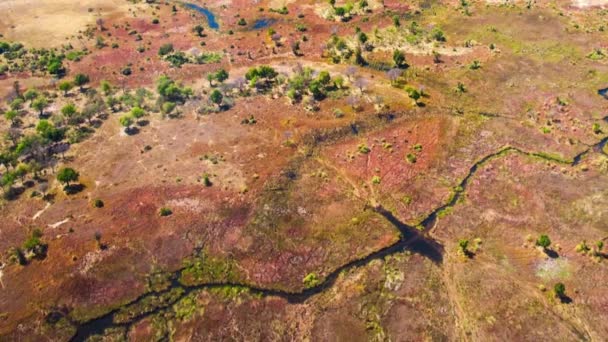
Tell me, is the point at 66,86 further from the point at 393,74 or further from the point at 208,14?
the point at 393,74

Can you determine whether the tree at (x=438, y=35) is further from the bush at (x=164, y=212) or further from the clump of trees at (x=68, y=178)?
the clump of trees at (x=68, y=178)

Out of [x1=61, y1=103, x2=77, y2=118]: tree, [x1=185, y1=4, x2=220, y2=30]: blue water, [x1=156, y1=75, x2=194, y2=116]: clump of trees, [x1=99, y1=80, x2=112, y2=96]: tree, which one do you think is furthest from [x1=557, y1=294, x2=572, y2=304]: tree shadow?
[x1=185, y1=4, x2=220, y2=30]: blue water

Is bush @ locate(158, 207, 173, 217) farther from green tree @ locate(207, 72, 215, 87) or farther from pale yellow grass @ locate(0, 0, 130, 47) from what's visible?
pale yellow grass @ locate(0, 0, 130, 47)

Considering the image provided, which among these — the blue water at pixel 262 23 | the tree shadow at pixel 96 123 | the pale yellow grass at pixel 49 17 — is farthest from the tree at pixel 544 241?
the pale yellow grass at pixel 49 17

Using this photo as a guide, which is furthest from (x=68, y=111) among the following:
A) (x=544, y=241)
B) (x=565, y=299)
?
(x=565, y=299)

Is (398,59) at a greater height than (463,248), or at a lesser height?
greater

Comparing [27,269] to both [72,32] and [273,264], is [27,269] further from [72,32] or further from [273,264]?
[72,32]
